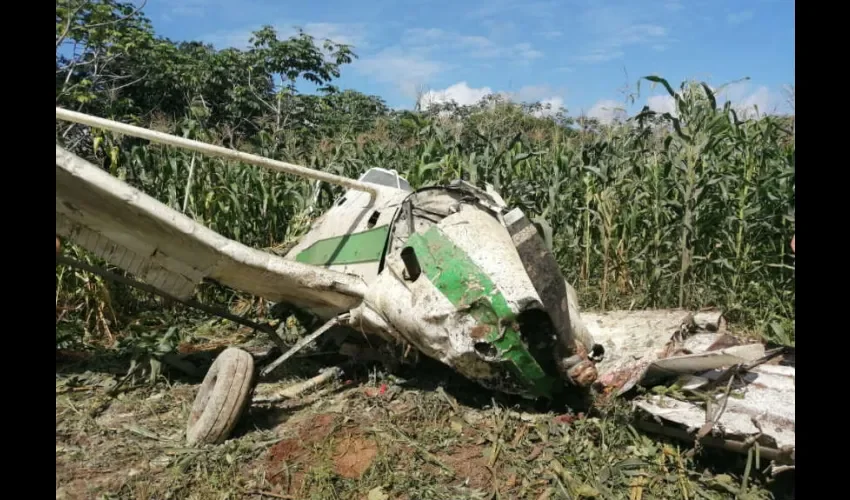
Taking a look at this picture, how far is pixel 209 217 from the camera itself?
7.32 m

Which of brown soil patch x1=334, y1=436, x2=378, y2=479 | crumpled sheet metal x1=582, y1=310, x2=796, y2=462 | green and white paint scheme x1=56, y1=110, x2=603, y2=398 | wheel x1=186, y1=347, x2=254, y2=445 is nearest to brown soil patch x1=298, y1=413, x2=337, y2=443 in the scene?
brown soil patch x1=334, y1=436, x2=378, y2=479

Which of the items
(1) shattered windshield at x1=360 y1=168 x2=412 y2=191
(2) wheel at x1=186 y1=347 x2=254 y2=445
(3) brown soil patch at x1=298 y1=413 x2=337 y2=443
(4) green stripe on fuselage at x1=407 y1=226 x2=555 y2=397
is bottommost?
(3) brown soil patch at x1=298 y1=413 x2=337 y2=443

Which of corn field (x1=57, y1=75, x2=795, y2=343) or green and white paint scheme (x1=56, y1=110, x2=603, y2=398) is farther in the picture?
corn field (x1=57, y1=75, x2=795, y2=343)

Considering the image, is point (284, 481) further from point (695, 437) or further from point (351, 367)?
point (695, 437)

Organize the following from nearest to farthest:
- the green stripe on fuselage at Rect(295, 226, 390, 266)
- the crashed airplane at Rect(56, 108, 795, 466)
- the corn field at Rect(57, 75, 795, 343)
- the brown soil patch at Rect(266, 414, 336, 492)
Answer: the brown soil patch at Rect(266, 414, 336, 492) < the crashed airplane at Rect(56, 108, 795, 466) < the green stripe on fuselage at Rect(295, 226, 390, 266) < the corn field at Rect(57, 75, 795, 343)

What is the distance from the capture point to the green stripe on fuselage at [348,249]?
4.84m

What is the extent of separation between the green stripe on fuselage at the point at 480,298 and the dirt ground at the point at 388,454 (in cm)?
46

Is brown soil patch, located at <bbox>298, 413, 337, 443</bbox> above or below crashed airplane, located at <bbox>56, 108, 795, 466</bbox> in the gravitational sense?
below

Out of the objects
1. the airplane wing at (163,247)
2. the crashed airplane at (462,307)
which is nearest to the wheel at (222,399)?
the crashed airplane at (462,307)

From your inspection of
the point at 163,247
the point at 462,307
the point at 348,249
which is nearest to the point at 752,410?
the point at 462,307

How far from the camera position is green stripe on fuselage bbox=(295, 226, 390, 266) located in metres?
4.84

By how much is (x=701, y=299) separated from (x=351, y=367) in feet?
11.7

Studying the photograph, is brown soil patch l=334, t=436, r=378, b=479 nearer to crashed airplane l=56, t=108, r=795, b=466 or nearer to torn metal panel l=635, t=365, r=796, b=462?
crashed airplane l=56, t=108, r=795, b=466

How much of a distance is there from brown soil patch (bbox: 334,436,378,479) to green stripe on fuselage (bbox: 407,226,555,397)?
40.4 inches
